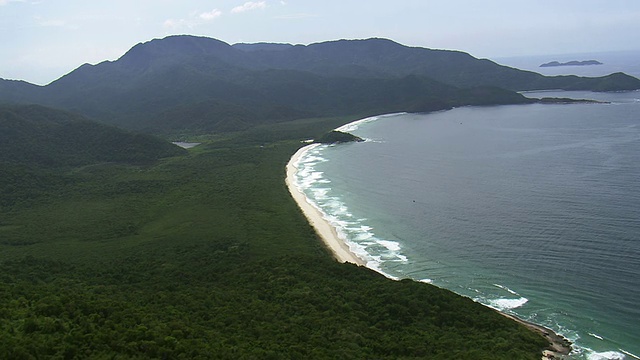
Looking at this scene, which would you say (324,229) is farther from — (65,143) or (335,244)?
(65,143)

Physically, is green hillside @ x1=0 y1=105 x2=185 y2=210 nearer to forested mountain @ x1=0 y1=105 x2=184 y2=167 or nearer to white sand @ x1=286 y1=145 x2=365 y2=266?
forested mountain @ x1=0 y1=105 x2=184 y2=167

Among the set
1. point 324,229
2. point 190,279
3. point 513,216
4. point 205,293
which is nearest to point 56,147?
point 324,229

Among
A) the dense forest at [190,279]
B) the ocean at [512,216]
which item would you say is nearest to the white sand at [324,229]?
the ocean at [512,216]

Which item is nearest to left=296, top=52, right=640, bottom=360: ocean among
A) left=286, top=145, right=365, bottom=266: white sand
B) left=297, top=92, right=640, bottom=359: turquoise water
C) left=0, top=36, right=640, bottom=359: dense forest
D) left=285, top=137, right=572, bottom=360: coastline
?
left=297, top=92, right=640, bottom=359: turquoise water

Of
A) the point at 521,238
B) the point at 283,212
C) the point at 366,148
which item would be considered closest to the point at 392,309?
the point at 521,238

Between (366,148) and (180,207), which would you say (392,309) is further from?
(366,148)

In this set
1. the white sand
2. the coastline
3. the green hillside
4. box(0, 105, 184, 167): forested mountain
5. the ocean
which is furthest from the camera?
box(0, 105, 184, 167): forested mountain
